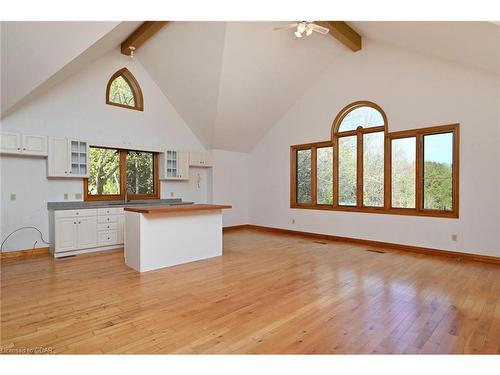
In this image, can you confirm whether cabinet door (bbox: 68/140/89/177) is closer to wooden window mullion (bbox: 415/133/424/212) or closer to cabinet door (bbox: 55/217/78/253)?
cabinet door (bbox: 55/217/78/253)

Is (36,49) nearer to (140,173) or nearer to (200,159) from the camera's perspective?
(140,173)

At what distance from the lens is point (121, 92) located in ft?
19.9

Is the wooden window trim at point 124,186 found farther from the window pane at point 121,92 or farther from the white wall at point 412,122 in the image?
the white wall at point 412,122

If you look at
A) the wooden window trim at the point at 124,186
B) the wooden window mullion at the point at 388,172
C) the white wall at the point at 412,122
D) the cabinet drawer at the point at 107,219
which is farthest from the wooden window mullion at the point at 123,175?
the wooden window mullion at the point at 388,172

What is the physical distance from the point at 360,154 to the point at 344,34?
2313 millimetres

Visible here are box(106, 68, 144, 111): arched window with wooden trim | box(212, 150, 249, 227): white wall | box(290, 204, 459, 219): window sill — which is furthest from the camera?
box(212, 150, 249, 227): white wall

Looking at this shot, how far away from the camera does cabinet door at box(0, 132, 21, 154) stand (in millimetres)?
Result: 4402

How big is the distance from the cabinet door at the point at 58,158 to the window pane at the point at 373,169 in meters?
5.68

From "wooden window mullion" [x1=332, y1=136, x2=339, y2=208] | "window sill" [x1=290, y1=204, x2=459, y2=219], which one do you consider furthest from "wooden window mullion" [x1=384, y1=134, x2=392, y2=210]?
"wooden window mullion" [x1=332, y1=136, x2=339, y2=208]

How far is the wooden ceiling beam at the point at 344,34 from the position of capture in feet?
16.6

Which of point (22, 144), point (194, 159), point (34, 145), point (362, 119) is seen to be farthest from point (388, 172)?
point (22, 144)

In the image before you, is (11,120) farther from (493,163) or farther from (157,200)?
(493,163)

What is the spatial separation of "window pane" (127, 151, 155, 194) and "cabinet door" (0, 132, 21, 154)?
1947mm
